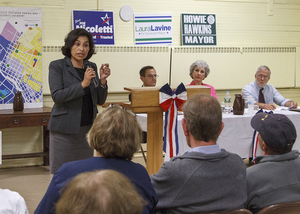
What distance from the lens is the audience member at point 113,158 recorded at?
1265mm

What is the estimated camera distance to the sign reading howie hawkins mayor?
510 cm

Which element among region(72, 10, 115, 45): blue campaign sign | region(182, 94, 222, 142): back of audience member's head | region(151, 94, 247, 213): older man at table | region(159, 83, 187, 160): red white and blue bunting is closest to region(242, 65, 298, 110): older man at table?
Answer: region(72, 10, 115, 45): blue campaign sign

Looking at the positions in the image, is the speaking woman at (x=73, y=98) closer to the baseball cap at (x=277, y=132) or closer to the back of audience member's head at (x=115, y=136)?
the back of audience member's head at (x=115, y=136)

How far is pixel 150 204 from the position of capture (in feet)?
4.25

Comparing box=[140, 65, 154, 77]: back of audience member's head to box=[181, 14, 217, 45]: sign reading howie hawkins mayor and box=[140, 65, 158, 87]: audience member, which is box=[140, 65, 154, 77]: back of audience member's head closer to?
box=[140, 65, 158, 87]: audience member

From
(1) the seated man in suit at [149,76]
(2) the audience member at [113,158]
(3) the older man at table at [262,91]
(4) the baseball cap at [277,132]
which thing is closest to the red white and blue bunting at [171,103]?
(4) the baseball cap at [277,132]

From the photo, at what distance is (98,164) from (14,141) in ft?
12.2

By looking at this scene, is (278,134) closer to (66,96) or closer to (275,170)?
(275,170)

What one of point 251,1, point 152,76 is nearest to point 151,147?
point 152,76

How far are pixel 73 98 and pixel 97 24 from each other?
2571 mm

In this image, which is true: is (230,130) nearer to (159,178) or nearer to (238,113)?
(238,113)

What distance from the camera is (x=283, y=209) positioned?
130 centimetres

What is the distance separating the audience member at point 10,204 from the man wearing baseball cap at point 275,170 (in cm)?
110

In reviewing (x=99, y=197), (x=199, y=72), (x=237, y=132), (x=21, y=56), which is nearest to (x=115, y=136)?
(x=99, y=197)
